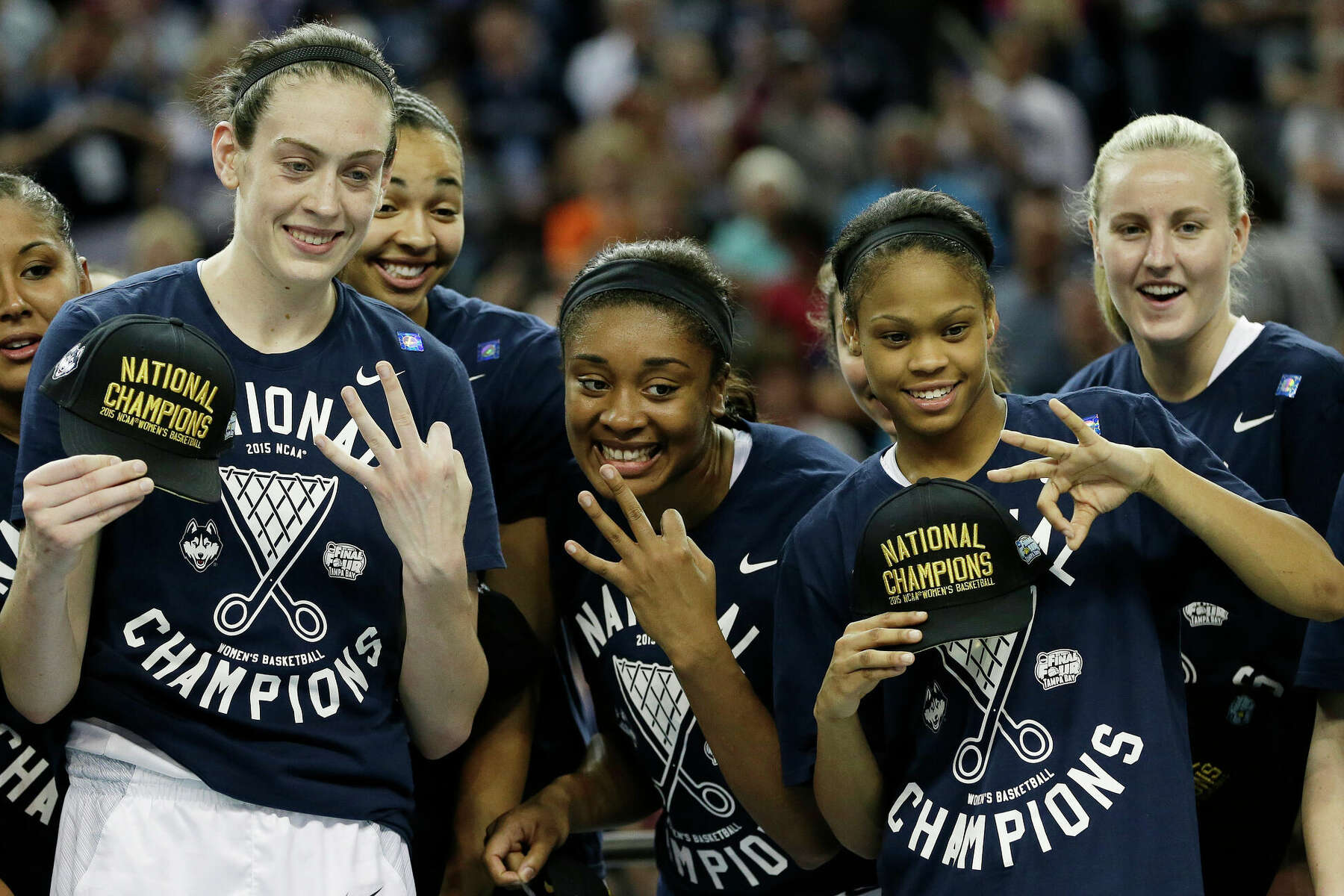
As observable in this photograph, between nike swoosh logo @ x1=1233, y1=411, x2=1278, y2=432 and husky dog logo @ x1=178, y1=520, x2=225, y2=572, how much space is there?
6.82 ft

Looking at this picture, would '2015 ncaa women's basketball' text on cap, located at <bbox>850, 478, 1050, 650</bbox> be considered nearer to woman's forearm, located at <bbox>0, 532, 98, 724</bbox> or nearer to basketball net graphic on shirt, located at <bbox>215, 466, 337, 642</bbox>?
basketball net graphic on shirt, located at <bbox>215, 466, 337, 642</bbox>

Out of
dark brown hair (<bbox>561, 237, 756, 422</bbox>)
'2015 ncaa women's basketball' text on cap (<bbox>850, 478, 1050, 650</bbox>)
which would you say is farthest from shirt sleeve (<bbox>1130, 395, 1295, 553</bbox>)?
dark brown hair (<bbox>561, 237, 756, 422</bbox>)

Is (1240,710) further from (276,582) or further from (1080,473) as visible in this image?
(276,582)

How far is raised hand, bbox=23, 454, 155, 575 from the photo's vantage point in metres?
2.27

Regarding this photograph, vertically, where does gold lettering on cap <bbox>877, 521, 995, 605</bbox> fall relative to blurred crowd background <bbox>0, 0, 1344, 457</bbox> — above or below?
below

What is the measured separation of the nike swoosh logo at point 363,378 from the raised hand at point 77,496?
53 cm

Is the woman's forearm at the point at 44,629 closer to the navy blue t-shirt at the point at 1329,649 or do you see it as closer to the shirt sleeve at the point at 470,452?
the shirt sleeve at the point at 470,452

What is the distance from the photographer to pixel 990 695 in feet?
8.39

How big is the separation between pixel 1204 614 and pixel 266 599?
1.87 metres

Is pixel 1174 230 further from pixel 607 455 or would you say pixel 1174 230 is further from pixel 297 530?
pixel 297 530

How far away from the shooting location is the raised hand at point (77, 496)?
7.45 ft

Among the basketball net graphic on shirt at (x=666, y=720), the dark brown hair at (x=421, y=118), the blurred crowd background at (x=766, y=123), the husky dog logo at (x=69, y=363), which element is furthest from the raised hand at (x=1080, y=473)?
the blurred crowd background at (x=766, y=123)

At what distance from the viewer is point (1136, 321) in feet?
10.7

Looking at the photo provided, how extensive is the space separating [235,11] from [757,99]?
3466 mm
